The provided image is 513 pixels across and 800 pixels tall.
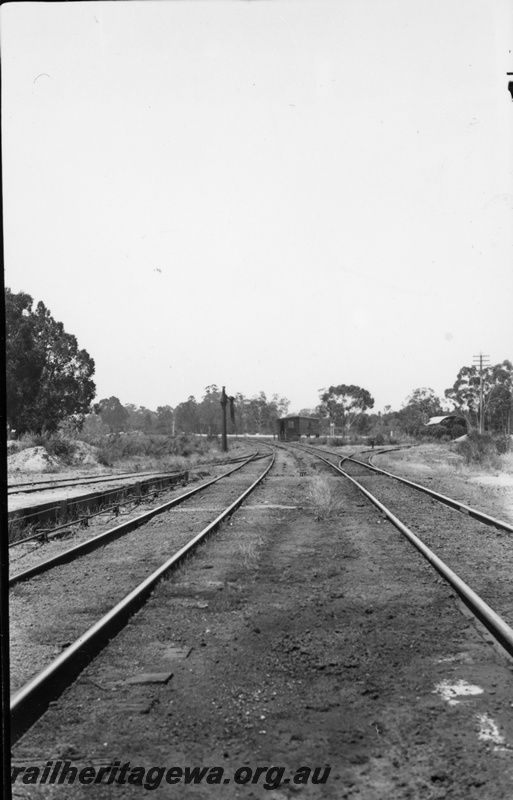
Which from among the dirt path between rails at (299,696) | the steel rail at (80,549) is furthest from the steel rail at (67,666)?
the steel rail at (80,549)

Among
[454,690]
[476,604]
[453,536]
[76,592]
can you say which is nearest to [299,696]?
[454,690]

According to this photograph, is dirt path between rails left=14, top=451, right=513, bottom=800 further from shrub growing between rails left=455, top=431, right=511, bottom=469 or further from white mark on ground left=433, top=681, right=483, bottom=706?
shrub growing between rails left=455, top=431, right=511, bottom=469

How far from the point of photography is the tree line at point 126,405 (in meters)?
35.8

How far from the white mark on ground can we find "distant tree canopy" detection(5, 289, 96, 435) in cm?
3271

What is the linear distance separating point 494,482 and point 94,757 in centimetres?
1917

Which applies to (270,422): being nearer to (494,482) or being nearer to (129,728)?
(494,482)

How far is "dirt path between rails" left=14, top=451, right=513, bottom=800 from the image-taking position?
2.75 metres

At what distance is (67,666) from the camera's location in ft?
13.1

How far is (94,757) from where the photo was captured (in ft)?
9.57

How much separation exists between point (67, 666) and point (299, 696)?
1.52 meters

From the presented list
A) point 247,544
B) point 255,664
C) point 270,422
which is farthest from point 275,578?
point 270,422

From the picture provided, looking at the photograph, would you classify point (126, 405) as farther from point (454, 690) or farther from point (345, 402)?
point (454, 690)

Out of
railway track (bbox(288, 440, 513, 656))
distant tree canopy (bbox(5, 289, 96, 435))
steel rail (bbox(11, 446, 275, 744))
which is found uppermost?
distant tree canopy (bbox(5, 289, 96, 435))

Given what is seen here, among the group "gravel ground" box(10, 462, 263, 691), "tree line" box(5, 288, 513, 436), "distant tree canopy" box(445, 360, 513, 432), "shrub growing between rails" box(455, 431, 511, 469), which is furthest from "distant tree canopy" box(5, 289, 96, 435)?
"distant tree canopy" box(445, 360, 513, 432)
